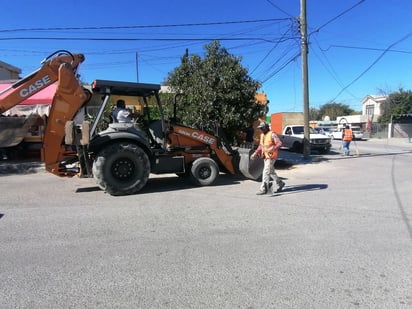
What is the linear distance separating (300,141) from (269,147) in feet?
46.1

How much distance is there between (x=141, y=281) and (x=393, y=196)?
6.63 metres

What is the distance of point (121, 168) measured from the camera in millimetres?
8547

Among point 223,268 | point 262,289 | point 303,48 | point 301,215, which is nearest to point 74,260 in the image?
point 223,268

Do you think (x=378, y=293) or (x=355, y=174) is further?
(x=355, y=174)

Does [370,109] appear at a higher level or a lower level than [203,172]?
higher

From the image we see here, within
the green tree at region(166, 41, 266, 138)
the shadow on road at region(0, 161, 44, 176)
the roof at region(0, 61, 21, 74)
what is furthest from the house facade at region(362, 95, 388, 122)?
the shadow on road at region(0, 161, 44, 176)

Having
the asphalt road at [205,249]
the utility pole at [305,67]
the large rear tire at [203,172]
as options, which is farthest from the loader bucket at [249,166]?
the utility pole at [305,67]

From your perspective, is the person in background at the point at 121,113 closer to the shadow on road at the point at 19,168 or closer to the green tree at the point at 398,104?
the shadow on road at the point at 19,168

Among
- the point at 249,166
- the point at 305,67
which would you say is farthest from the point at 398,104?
the point at 249,166

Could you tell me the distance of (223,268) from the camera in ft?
14.2

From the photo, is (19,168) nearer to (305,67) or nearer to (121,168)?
(121,168)

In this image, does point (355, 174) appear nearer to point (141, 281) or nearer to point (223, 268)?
point (223, 268)

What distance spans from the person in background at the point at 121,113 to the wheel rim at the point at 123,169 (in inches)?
38.6

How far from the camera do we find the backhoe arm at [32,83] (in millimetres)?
8555
